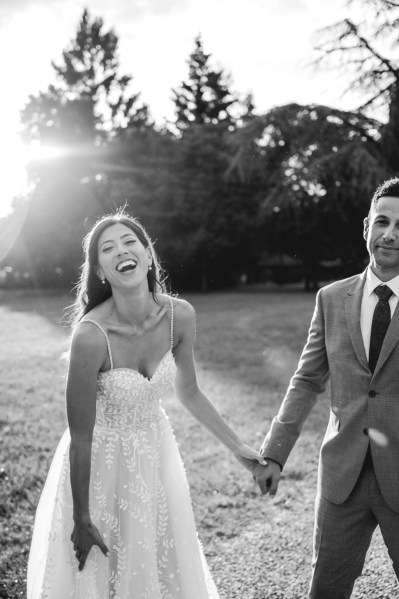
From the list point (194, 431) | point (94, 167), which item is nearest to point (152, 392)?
point (194, 431)

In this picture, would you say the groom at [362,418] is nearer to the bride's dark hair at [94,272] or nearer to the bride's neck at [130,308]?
the bride's neck at [130,308]

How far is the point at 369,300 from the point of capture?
2.56 metres

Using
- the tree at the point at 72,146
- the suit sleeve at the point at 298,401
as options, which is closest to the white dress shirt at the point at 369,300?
the suit sleeve at the point at 298,401

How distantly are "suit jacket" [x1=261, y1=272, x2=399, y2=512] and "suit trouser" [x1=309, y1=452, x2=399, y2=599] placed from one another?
0.17 feet

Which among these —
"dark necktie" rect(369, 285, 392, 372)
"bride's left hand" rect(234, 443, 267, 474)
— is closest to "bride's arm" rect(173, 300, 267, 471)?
"bride's left hand" rect(234, 443, 267, 474)

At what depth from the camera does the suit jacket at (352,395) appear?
242cm

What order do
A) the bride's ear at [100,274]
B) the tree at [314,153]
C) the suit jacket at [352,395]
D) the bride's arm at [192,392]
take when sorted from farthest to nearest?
the tree at [314,153] < the bride's arm at [192,392] < the bride's ear at [100,274] < the suit jacket at [352,395]

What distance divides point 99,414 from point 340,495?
3.63 feet

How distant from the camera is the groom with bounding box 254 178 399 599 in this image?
243cm

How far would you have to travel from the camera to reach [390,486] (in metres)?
2.39

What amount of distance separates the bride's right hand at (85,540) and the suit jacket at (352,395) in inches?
38.5

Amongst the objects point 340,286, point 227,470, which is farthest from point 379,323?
point 227,470

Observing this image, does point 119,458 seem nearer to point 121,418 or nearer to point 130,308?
point 121,418

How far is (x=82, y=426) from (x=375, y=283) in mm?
1382
